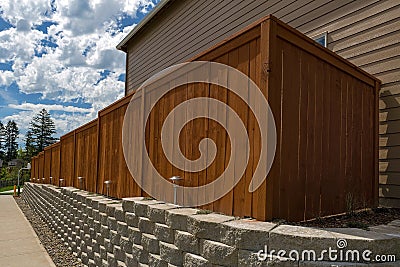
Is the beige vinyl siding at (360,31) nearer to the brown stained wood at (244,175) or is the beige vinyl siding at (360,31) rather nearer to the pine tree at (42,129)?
the brown stained wood at (244,175)

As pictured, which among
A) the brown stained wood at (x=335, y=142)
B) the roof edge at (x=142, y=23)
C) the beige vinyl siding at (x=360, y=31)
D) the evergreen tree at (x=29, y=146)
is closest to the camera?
the brown stained wood at (x=335, y=142)

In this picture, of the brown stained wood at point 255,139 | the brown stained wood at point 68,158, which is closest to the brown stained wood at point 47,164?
the brown stained wood at point 68,158

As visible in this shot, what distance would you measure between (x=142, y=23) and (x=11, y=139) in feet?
193

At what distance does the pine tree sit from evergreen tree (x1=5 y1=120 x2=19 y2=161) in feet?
18.0

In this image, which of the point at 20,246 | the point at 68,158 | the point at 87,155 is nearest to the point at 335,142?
the point at 87,155

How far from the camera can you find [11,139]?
200 ft

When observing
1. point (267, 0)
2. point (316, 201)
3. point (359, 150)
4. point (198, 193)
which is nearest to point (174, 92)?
point (198, 193)

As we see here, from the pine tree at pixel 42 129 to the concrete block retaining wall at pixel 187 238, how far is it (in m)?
56.1

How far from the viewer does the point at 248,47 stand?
8.23 feet

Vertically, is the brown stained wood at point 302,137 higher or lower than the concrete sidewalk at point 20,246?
higher

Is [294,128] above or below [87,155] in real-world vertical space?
above

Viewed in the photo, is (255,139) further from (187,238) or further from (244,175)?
(187,238)

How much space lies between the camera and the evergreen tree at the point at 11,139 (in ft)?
196

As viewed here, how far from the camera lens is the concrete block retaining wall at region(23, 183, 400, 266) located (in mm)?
1872
